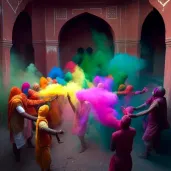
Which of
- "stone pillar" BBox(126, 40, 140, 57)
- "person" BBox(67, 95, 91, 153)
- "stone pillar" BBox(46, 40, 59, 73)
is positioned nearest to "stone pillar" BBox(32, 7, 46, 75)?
"stone pillar" BBox(46, 40, 59, 73)

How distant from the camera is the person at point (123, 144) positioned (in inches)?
141

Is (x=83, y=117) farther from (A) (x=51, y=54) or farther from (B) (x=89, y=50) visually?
(B) (x=89, y=50)

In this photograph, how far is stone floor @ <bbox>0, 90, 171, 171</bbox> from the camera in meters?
4.75

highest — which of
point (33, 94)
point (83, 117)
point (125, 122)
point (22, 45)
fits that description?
point (22, 45)

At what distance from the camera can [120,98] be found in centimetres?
Answer: 625

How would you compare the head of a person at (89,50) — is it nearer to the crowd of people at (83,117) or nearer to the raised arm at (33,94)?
the crowd of people at (83,117)

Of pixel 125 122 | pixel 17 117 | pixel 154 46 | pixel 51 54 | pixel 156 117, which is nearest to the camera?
pixel 125 122

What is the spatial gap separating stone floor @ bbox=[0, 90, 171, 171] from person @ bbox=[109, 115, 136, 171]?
107 centimetres

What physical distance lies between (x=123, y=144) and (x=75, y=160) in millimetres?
1819

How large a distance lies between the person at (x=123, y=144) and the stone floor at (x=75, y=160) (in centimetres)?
107

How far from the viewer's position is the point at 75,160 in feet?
16.6

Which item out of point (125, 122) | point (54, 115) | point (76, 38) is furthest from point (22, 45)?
point (125, 122)

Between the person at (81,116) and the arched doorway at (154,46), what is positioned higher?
the arched doorway at (154,46)

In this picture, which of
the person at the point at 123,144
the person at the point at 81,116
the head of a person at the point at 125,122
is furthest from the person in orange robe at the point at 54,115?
the head of a person at the point at 125,122
